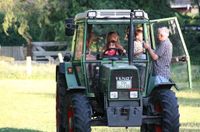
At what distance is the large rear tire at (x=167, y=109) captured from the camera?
1079 centimetres

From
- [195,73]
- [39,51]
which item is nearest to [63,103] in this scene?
[195,73]

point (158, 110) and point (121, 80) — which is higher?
point (121, 80)

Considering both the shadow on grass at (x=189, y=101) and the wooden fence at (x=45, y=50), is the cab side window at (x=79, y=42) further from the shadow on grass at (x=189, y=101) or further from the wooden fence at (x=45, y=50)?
the wooden fence at (x=45, y=50)

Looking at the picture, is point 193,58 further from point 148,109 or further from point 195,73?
point 148,109

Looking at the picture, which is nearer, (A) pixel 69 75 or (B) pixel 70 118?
(B) pixel 70 118

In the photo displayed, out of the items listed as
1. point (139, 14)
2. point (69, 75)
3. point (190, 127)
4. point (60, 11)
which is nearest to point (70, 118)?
point (69, 75)

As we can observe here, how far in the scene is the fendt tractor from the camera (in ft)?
35.4

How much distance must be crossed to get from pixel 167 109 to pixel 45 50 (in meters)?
39.0

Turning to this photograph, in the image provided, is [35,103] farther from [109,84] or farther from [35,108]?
[109,84]

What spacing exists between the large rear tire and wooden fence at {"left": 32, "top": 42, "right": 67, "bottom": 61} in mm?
36568

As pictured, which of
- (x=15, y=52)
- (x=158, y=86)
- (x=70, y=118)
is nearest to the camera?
(x=70, y=118)

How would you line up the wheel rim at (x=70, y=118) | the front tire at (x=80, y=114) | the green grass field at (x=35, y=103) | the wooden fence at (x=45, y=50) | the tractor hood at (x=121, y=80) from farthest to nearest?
the wooden fence at (x=45, y=50) → the green grass field at (x=35, y=103) → the wheel rim at (x=70, y=118) → the tractor hood at (x=121, y=80) → the front tire at (x=80, y=114)

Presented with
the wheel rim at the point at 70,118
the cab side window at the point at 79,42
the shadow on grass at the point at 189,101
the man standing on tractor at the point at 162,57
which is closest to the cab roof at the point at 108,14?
the cab side window at the point at 79,42

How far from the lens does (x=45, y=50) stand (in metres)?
49.5
